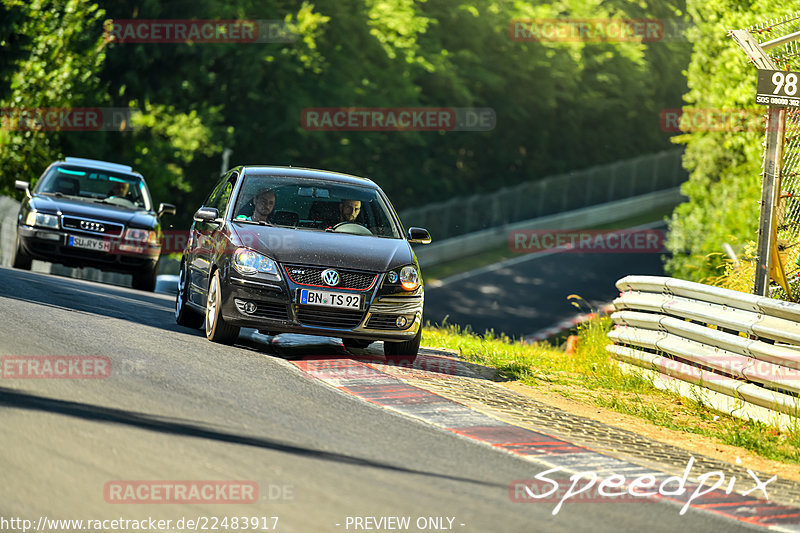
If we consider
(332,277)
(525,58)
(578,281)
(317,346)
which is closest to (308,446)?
(332,277)

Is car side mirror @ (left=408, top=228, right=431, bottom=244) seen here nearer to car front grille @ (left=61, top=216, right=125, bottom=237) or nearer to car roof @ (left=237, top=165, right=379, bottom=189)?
car roof @ (left=237, top=165, right=379, bottom=189)

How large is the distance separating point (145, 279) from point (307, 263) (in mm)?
8855

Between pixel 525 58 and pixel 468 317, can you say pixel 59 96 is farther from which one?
pixel 525 58

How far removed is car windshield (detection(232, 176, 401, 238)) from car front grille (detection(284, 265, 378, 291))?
1016 mm

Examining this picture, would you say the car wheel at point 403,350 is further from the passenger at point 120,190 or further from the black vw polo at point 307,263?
the passenger at point 120,190

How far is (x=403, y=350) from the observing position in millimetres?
11641

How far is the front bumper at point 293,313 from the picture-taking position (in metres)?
10.9

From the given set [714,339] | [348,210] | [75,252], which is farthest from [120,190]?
[714,339]

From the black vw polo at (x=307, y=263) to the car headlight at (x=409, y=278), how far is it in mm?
13

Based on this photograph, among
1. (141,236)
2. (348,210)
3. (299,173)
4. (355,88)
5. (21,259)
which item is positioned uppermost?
(355,88)

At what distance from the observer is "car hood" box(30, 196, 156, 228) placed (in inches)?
717

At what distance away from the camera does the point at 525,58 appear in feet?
193

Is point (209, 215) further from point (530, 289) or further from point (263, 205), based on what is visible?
point (530, 289)

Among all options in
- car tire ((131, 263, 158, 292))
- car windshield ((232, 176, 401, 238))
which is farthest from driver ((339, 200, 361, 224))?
car tire ((131, 263, 158, 292))
